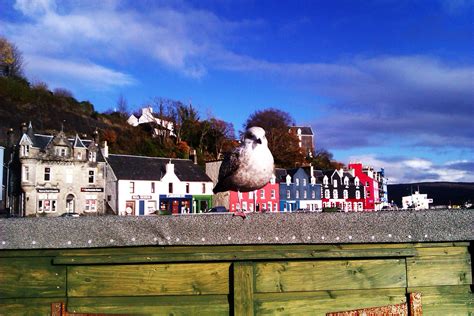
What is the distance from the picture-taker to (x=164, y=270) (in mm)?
3324

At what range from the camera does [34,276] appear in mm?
3264

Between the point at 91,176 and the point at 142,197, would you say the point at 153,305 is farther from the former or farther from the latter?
the point at 91,176

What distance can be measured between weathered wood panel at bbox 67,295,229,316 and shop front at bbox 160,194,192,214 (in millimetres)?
41153

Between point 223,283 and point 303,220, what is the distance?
0.77m

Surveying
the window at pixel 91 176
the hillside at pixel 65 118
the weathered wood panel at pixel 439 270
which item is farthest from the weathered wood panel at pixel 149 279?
the hillside at pixel 65 118

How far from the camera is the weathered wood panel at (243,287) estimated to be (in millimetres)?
3285

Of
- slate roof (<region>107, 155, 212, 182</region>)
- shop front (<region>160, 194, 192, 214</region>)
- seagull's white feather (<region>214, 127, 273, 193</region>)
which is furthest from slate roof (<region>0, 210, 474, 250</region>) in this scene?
shop front (<region>160, 194, 192, 214</region>)

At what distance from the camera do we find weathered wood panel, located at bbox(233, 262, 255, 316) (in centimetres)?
329

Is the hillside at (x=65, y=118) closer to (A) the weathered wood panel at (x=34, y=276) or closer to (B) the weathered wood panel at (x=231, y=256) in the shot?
(A) the weathered wood panel at (x=34, y=276)

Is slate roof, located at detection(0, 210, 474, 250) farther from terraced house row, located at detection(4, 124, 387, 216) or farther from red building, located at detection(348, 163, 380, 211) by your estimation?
→ red building, located at detection(348, 163, 380, 211)

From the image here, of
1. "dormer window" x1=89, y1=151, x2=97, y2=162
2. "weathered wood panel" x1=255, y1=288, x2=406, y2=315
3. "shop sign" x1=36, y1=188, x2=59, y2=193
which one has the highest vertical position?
"dormer window" x1=89, y1=151, x2=97, y2=162

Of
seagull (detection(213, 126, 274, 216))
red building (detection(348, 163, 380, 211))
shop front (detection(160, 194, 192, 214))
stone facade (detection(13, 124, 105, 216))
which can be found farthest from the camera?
red building (detection(348, 163, 380, 211))

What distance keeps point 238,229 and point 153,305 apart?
0.85 metres

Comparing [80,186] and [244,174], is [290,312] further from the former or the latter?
[80,186]
